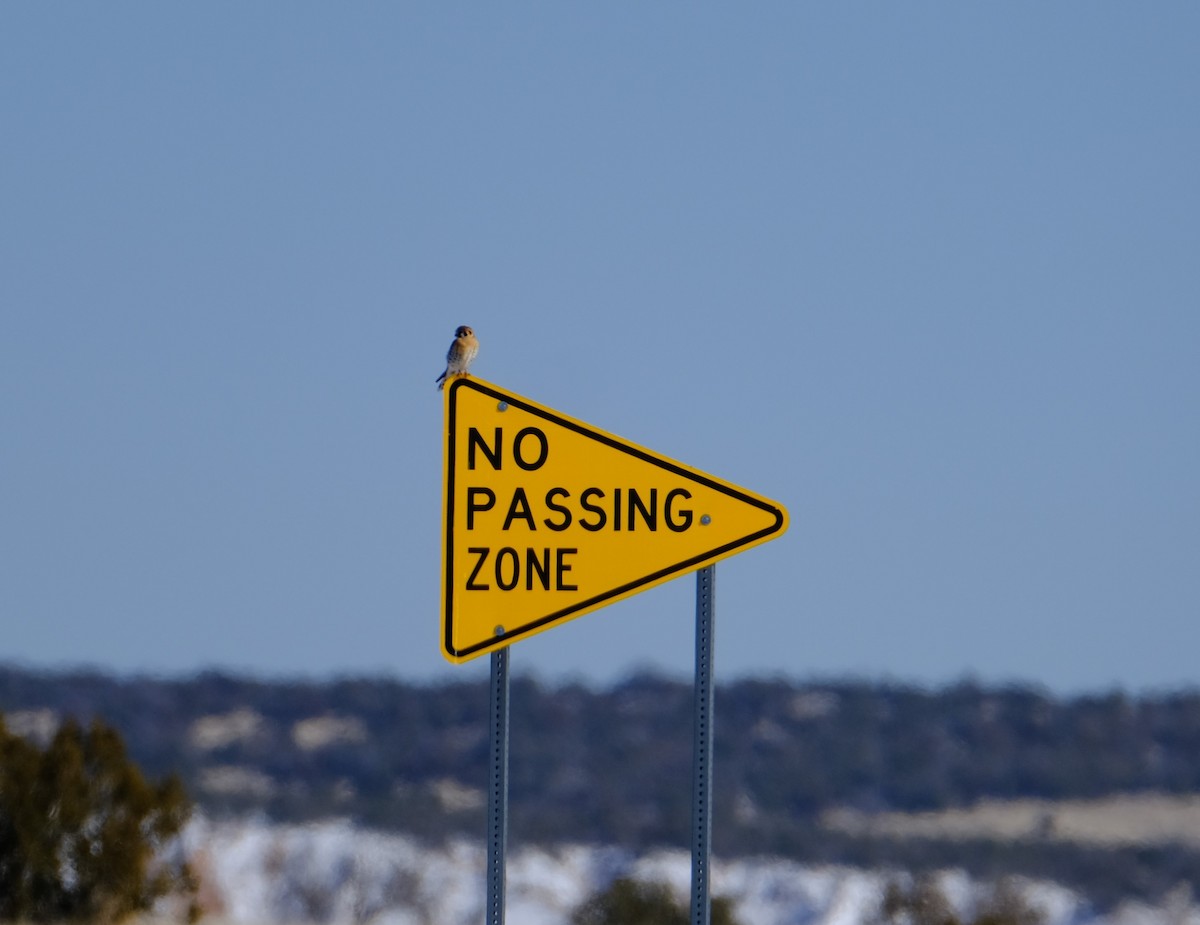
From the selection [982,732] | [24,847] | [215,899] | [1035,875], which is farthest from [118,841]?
[982,732]

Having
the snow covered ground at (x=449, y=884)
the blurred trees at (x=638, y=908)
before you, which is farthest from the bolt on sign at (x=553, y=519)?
the snow covered ground at (x=449, y=884)

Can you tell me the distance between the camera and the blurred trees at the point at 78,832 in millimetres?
17250

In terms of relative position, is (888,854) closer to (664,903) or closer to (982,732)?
(664,903)

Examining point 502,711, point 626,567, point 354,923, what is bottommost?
point 354,923

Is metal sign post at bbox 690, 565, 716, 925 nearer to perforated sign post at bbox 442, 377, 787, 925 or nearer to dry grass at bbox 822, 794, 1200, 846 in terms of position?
perforated sign post at bbox 442, 377, 787, 925

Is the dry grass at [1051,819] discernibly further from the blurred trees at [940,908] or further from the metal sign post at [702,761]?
the metal sign post at [702,761]

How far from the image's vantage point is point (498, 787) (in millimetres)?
5391

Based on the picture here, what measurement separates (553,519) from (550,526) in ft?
0.07

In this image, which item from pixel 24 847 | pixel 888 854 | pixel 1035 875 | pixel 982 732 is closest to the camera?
pixel 24 847

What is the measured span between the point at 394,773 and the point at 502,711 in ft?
110

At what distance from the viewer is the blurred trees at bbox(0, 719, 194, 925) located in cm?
1725

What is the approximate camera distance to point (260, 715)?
46.1 m

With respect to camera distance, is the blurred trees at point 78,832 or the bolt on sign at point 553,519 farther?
the blurred trees at point 78,832

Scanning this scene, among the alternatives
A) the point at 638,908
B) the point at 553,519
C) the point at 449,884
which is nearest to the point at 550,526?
the point at 553,519
